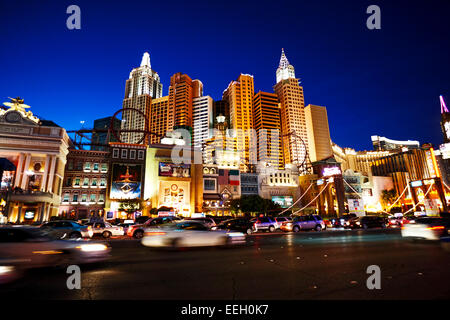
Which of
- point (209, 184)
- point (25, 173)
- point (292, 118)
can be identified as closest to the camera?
point (25, 173)

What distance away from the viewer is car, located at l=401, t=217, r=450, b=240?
13.5 metres

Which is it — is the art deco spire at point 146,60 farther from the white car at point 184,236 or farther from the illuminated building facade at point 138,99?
the white car at point 184,236

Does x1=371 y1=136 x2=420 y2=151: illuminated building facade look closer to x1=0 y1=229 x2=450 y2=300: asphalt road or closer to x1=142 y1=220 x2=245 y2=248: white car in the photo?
x1=142 y1=220 x2=245 y2=248: white car

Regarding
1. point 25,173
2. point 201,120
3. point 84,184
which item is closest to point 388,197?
point 201,120

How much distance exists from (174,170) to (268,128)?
305ft

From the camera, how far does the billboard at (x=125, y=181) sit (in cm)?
5653

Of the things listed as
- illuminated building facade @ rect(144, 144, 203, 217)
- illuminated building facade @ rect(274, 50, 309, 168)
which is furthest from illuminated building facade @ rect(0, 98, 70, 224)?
illuminated building facade @ rect(274, 50, 309, 168)

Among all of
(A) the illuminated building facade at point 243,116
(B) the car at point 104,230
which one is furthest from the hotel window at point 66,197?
(A) the illuminated building facade at point 243,116

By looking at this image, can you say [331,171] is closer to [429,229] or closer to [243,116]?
[429,229]

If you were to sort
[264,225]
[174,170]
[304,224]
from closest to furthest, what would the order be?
1. [304,224]
2. [264,225]
3. [174,170]

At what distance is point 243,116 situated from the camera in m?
151
